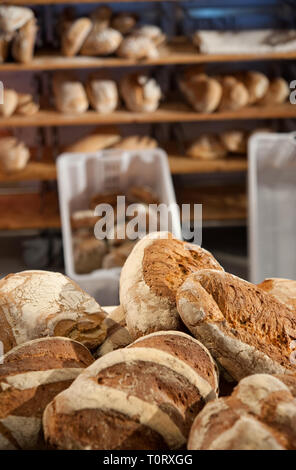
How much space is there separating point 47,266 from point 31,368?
2.58m

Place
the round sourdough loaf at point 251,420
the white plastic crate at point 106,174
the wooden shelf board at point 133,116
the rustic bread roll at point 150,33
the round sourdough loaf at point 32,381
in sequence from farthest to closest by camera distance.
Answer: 1. the wooden shelf board at point 133,116
2. the rustic bread roll at point 150,33
3. the white plastic crate at point 106,174
4. the round sourdough loaf at point 32,381
5. the round sourdough loaf at point 251,420

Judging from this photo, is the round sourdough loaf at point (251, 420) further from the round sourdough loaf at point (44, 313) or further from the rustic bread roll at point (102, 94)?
the rustic bread roll at point (102, 94)

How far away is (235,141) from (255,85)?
325mm

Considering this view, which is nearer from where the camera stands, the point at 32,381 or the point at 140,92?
the point at 32,381

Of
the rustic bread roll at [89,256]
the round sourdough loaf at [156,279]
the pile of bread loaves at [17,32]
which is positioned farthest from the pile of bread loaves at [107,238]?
the round sourdough loaf at [156,279]

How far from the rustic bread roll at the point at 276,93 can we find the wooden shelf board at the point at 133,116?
0.03 metres

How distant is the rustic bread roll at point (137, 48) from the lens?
8.46 ft

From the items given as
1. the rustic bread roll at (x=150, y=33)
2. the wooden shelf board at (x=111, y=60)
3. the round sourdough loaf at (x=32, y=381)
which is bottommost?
the round sourdough loaf at (x=32, y=381)

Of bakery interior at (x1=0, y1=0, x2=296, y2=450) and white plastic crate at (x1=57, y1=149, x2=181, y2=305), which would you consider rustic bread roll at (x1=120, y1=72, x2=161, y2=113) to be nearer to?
bakery interior at (x1=0, y1=0, x2=296, y2=450)

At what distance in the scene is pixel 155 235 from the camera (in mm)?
941

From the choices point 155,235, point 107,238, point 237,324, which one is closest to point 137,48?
point 107,238

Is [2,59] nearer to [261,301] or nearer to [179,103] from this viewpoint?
[179,103]

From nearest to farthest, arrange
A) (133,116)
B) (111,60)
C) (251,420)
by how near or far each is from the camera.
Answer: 1. (251,420)
2. (111,60)
3. (133,116)

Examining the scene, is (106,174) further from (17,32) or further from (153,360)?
(153,360)
